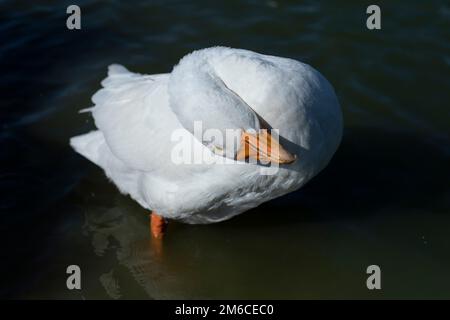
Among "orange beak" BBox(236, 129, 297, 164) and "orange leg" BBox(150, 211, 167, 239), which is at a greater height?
"orange beak" BBox(236, 129, 297, 164)

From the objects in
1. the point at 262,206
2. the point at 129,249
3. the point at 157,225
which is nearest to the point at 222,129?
the point at 157,225

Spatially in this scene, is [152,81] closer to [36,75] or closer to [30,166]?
[30,166]

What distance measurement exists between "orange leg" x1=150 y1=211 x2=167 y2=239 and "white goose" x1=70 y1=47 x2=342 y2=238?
17 cm

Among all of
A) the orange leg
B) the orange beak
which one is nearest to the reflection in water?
the orange leg

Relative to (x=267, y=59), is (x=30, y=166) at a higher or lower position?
lower

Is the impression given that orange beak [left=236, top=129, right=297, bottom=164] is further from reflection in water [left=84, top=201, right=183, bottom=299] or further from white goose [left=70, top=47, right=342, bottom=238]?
reflection in water [left=84, top=201, right=183, bottom=299]

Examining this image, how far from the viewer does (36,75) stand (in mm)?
8320

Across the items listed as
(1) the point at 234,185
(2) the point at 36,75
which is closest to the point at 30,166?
(2) the point at 36,75

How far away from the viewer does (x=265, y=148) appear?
4598mm

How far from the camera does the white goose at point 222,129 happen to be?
4.69m

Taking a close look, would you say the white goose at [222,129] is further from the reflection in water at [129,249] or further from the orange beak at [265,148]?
the reflection in water at [129,249]

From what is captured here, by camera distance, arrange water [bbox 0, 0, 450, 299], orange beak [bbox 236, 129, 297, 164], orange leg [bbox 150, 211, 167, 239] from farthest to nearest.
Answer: orange leg [bbox 150, 211, 167, 239] → water [bbox 0, 0, 450, 299] → orange beak [bbox 236, 129, 297, 164]

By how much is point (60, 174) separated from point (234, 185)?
278 centimetres

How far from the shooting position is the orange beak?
460 cm
